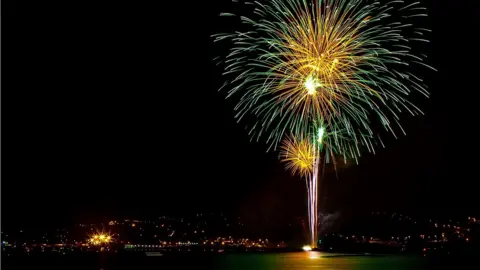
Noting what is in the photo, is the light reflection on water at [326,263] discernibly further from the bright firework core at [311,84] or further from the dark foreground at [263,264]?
the bright firework core at [311,84]

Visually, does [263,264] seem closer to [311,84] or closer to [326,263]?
[326,263]

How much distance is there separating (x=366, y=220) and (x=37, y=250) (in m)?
77.2

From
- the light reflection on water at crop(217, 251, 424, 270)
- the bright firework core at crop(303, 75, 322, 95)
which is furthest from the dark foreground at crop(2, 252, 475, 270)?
the bright firework core at crop(303, 75, 322, 95)

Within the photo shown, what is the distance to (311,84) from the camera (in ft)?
96.6

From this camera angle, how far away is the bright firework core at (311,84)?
2903 centimetres

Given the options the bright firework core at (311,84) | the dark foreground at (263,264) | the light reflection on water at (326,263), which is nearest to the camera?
the bright firework core at (311,84)

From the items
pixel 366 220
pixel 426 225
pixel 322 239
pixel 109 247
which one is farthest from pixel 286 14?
pixel 109 247

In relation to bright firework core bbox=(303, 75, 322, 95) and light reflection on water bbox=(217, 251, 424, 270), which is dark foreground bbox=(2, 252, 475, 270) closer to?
light reflection on water bbox=(217, 251, 424, 270)

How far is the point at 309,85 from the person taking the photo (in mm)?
29516

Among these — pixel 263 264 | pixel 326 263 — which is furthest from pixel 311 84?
pixel 263 264

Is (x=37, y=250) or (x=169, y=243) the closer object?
(x=37, y=250)

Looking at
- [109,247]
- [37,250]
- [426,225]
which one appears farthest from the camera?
[109,247]

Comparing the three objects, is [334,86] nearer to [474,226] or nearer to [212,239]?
[474,226]

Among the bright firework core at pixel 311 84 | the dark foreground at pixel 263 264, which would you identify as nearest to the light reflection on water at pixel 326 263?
the dark foreground at pixel 263 264
